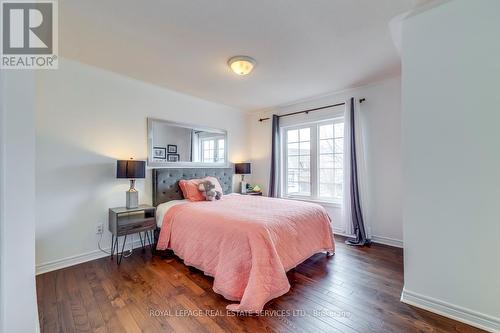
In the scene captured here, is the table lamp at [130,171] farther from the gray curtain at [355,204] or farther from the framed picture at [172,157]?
the gray curtain at [355,204]

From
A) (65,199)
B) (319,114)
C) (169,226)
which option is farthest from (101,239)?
(319,114)

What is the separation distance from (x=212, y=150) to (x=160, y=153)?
3.48 ft

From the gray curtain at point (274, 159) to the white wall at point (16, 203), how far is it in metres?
3.80

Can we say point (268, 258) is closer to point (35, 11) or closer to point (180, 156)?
point (180, 156)

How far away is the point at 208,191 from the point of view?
3334 mm

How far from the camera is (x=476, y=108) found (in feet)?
5.27

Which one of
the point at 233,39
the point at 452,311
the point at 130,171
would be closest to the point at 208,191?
the point at 130,171

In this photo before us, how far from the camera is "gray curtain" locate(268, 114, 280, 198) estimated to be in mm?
4504

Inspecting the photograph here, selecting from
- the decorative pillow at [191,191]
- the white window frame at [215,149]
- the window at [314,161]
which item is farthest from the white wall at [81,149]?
the window at [314,161]

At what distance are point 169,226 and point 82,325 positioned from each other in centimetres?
133

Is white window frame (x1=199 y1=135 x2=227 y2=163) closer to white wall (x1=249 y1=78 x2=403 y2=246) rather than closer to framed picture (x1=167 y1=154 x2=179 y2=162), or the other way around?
framed picture (x1=167 y1=154 x2=179 y2=162)

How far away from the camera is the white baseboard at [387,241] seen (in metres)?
3.19

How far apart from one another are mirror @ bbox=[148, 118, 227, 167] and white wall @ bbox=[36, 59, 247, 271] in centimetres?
15

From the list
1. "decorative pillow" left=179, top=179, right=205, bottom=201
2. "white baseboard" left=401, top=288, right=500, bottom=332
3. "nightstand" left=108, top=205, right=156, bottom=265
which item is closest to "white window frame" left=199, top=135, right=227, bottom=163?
"decorative pillow" left=179, top=179, right=205, bottom=201
